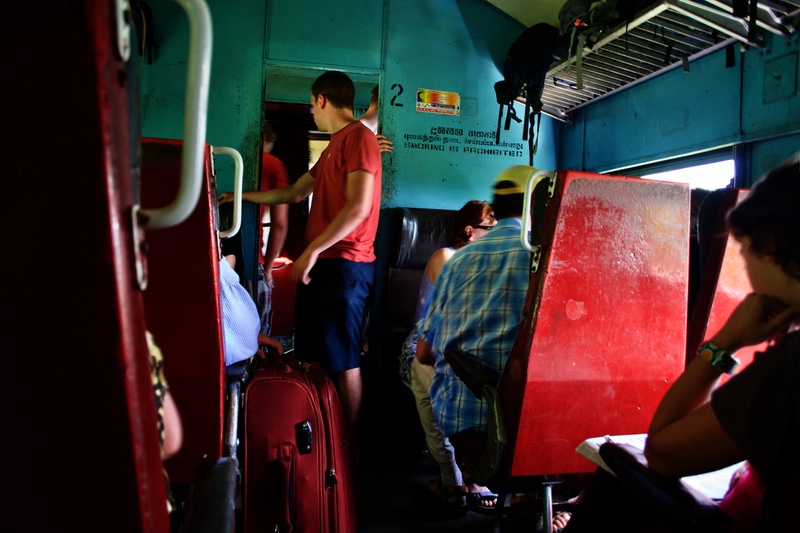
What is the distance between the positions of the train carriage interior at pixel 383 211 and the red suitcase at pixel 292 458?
0.05 metres

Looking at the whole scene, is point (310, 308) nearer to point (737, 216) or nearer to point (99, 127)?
point (737, 216)

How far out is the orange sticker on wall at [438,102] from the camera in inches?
165

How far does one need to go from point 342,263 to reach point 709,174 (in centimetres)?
223

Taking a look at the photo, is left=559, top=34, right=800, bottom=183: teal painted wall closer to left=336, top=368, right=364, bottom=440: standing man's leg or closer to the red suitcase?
left=336, top=368, right=364, bottom=440: standing man's leg

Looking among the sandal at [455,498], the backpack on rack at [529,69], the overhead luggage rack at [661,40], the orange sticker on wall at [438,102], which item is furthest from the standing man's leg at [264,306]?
the overhead luggage rack at [661,40]

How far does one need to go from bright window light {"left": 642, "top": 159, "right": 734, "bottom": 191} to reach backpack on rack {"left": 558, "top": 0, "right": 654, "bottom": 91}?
2.77 ft

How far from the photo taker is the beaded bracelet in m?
1.10

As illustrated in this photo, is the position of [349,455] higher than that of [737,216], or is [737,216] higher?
[737,216]

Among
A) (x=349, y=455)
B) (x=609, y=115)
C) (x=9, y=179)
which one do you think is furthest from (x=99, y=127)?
(x=609, y=115)

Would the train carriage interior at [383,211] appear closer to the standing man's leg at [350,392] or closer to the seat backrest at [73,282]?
the seat backrest at [73,282]

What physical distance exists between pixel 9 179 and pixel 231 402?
139cm

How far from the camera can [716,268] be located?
1.72 meters

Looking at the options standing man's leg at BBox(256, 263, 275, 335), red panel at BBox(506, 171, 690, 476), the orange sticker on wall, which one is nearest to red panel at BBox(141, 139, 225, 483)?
red panel at BBox(506, 171, 690, 476)

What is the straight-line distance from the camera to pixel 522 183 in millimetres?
2016
